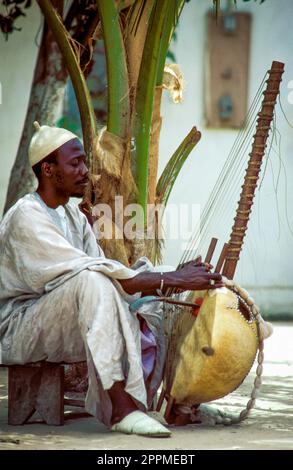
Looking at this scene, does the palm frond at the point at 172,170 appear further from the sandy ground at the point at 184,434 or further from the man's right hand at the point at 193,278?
the man's right hand at the point at 193,278

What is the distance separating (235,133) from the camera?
10.4 meters

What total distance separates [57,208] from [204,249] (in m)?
5.14

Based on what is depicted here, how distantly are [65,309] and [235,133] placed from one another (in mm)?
6297

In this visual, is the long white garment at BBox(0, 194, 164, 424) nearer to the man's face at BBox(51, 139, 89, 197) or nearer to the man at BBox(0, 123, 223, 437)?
the man at BBox(0, 123, 223, 437)

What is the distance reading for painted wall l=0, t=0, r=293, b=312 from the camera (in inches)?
388

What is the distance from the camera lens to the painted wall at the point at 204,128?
32.3ft

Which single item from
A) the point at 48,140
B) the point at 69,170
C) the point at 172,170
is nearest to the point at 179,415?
the point at 69,170

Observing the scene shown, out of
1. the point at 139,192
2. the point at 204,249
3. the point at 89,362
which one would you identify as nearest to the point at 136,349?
the point at 89,362

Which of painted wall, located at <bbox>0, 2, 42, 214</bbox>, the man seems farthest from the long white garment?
painted wall, located at <bbox>0, 2, 42, 214</bbox>

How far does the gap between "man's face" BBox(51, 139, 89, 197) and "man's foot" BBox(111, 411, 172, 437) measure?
3.46 ft

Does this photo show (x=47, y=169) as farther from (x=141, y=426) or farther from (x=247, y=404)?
(x=247, y=404)

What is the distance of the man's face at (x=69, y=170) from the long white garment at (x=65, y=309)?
0.14m

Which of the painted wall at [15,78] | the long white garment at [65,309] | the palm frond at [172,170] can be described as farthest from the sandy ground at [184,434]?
the painted wall at [15,78]
